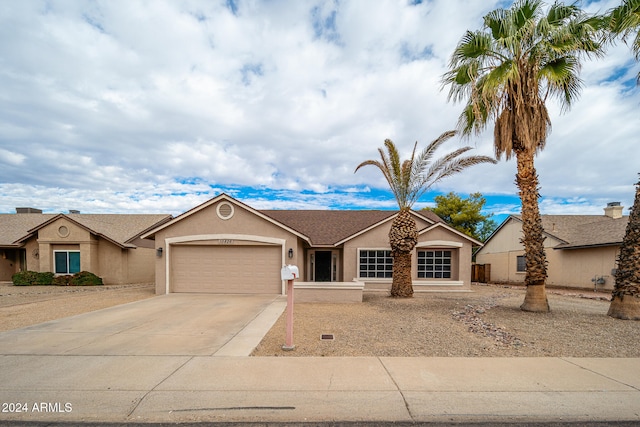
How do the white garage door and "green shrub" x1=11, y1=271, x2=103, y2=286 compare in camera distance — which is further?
"green shrub" x1=11, y1=271, x2=103, y2=286

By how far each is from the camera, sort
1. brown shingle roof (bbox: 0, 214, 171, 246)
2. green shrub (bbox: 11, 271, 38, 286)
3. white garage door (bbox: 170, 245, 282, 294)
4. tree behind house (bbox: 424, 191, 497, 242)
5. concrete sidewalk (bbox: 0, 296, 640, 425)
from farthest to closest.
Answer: tree behind house (bbox: 424, 191, 497, 242), brown shingle roof (bbox: 0, 214, 171, 246), green shrub (bbox: 11, 271, 38, 286), white garage door (bbox: 170, 245, 282, 294), concrete sidewalk (bbox: 0, 296, 640, 425)

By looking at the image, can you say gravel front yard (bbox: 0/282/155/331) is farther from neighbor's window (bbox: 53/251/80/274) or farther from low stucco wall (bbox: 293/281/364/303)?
low stucco wall (bbox: 293/281/364/303)

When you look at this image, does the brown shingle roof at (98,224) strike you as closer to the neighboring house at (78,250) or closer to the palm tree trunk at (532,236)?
the neighboring house at (78,250)

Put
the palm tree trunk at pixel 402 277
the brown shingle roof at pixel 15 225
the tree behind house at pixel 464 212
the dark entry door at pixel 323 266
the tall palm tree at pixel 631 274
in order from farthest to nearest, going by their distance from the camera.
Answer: the tree behind house at pixel 464 212, the brown shingle roof at pixel 15 225, the dark entry door at pixel 323 266, the palm tree trunk at pixel 402 277, the tall palm tree at pixel 631 274

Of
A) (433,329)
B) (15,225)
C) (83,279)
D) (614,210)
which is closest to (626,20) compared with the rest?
(433,329)

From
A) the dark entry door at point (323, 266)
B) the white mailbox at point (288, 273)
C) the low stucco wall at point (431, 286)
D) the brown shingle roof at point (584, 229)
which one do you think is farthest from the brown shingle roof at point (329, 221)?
the white mailbox at point (288, 273)

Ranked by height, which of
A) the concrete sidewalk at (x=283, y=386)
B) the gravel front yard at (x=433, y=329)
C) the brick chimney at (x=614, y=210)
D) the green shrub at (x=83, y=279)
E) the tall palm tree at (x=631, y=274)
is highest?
the brick chimney at (x=614, y=210)

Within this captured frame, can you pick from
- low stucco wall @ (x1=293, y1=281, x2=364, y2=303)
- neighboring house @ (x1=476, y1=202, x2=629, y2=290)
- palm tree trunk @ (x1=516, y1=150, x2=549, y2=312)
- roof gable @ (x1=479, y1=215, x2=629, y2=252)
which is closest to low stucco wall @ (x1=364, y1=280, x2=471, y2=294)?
low stucco wall @ (x1=293, y1=281, x2=364, y2=303)

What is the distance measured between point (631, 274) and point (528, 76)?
6308mm

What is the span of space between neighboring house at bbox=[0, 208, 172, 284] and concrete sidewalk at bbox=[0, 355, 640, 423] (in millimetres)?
16903

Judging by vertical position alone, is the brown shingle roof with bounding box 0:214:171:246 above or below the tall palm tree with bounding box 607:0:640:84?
below

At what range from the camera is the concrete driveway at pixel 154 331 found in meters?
6.77

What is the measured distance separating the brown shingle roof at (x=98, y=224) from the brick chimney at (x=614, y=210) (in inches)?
1193

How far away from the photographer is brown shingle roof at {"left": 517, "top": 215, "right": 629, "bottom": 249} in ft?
61.4
